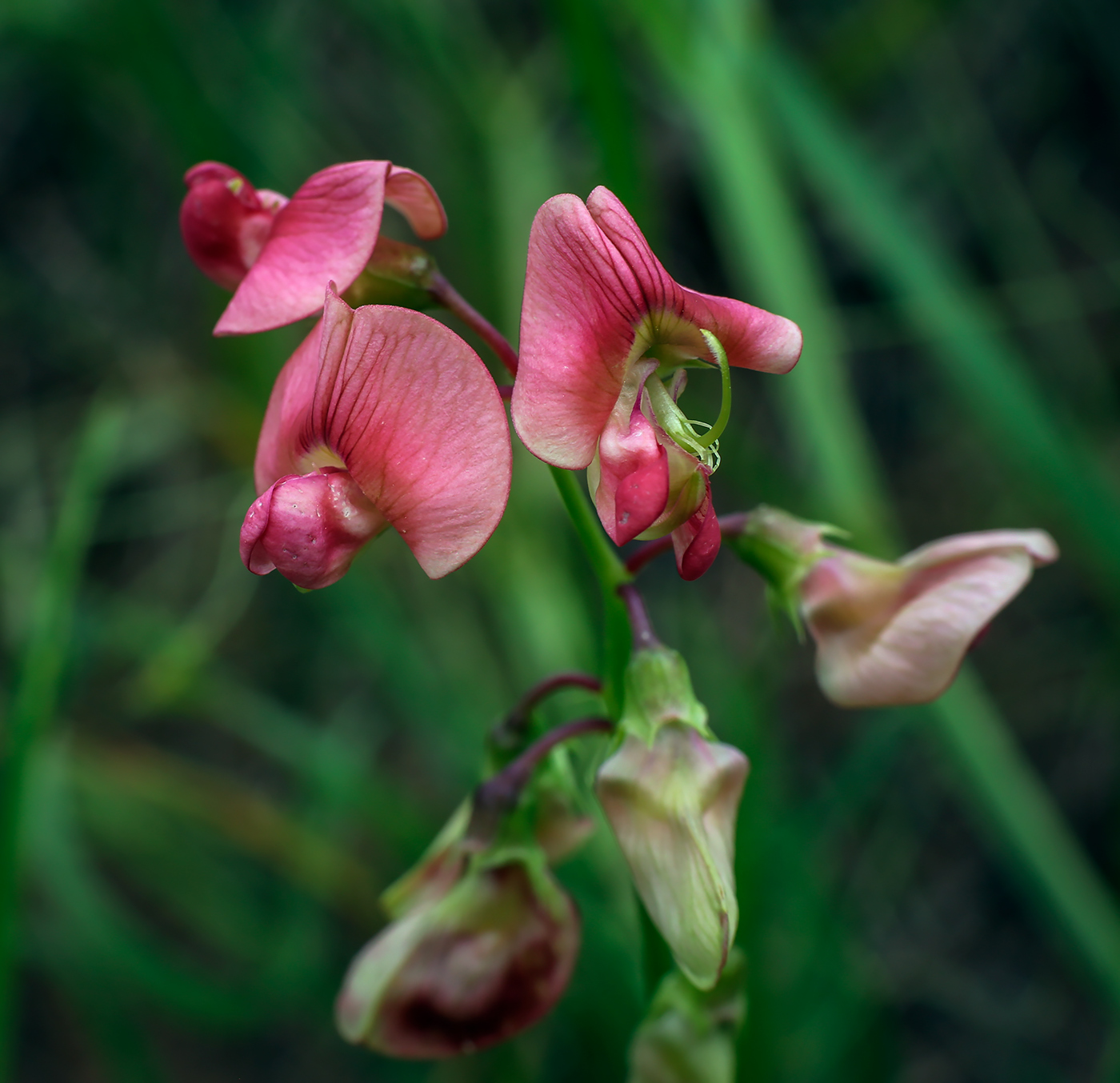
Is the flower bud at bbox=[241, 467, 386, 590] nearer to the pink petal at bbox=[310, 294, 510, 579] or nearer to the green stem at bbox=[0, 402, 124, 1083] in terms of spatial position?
the pink petal at bbox=[310, 294, 510, 579]

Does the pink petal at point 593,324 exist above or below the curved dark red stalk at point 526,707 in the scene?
above

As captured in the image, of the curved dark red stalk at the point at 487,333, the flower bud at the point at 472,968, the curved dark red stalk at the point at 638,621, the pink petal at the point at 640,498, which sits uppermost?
the curved dark red stalk at the point at 487,333

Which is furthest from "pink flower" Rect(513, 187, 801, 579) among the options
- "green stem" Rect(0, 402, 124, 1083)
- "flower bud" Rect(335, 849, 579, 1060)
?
"green stem" Rect(0, 402, 124, 1083)

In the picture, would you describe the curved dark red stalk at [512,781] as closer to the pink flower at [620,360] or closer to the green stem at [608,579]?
the green stem at [608,579]

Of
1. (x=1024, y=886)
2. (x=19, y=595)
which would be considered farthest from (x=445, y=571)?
(x=19, y=595)

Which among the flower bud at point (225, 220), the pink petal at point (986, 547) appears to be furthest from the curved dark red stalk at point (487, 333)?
the pink petal at point (986, 547)

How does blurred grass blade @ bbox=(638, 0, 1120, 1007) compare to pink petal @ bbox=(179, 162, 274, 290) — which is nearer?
pink petal @ bbox=(179, 162, 274, 290)

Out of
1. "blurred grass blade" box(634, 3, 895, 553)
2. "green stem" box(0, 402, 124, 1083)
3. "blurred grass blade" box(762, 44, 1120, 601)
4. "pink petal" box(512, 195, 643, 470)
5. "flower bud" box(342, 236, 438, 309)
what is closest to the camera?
"pink petal" box(512, 195, 643, 470)
